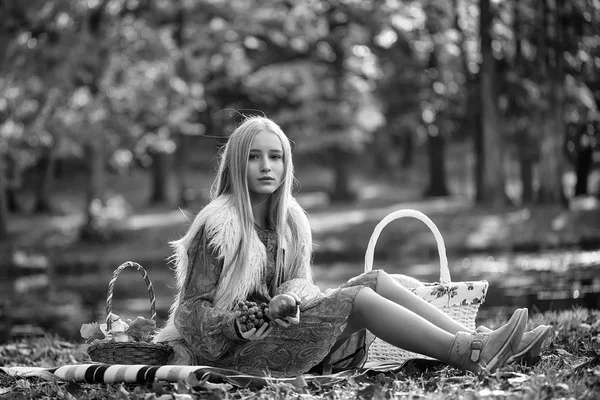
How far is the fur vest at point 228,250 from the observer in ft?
15.0

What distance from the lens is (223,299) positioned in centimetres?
456

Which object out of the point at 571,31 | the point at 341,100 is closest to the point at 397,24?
the point at 341,100

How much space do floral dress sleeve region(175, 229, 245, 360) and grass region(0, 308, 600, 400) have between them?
321 millimetres

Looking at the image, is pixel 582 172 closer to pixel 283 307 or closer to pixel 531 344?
pixel 531 344

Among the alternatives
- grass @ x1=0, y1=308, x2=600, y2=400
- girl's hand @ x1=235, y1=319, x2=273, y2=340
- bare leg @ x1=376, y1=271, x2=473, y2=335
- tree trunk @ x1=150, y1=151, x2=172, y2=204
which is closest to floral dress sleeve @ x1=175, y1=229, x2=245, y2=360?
girl's hand @ x1=235, y1=319, x2=273, y2=340

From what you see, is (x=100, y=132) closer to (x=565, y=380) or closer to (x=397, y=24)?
(x=397, y=24)

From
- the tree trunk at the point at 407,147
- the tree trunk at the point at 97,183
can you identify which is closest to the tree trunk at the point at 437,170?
the tree trunk at the point at 407,147

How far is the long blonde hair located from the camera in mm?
4570

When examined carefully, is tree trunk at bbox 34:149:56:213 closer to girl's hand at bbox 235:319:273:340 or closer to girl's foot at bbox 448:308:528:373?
girl's hand at bbox 235:319:273:340

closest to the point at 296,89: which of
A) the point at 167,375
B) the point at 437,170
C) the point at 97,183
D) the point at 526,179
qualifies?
the point at 97,183

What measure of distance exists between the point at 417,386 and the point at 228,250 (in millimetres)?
1215

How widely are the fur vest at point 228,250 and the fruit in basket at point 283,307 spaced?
0.51m

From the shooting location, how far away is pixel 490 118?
65.8 feet

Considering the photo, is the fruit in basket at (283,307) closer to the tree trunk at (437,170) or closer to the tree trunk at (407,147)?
the tree trunk at (437,170)
